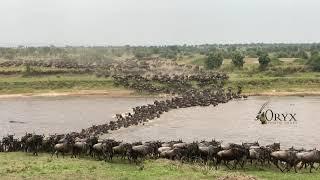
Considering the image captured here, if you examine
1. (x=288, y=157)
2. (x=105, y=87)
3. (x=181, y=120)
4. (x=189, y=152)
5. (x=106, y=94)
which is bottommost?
(x=106, y=94)

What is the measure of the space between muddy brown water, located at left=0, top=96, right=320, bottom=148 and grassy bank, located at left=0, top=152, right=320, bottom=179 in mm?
10213

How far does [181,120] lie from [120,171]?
22.5 metres

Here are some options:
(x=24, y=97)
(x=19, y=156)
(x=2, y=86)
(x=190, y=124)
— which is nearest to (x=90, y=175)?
(x=19, y=156)

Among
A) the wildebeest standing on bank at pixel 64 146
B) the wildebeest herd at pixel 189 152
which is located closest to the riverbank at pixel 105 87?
the wildebeest herd at pixel 189 152

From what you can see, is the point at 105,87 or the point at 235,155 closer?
the point at 235,155

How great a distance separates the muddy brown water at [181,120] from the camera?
37.1 m

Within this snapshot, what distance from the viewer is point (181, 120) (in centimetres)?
4547

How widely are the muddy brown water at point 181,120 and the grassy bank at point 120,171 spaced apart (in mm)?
10213

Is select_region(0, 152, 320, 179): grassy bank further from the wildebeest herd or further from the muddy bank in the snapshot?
the muddy bank

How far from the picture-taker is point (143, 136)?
37.2 meters

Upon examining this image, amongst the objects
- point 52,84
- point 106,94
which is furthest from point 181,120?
point 52,84

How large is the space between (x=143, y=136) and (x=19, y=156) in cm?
1055

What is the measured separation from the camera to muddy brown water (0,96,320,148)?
3706cm

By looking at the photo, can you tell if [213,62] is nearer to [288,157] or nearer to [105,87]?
[105,87]
